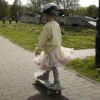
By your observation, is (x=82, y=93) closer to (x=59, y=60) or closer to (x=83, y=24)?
(x=59, y=60)

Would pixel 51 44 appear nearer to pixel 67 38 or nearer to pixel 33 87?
pixel 33 87

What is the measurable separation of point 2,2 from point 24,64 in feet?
267

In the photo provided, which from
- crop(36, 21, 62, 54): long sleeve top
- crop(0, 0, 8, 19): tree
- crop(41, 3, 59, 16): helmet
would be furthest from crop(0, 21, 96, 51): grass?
crop(0, 0, 8, 19): tree

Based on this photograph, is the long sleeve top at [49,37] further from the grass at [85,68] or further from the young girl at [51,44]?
the grass at [85,68]

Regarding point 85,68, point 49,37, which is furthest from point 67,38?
point 49,37

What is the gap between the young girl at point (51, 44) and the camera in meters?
3.80

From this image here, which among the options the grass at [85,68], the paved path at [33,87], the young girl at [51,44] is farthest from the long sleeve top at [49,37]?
the grass at [85,68]

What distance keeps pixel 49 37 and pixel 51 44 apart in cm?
15

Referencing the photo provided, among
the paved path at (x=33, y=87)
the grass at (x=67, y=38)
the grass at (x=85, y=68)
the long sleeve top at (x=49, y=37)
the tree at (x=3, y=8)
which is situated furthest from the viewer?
the tree at (x=3, y=8)

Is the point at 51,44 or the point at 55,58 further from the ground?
the point at 51,44

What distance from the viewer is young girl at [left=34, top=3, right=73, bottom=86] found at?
380cm

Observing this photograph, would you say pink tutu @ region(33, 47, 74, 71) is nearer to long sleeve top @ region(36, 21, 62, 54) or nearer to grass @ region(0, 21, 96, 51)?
long sleeve top @ region(36, 21, 62, 54)

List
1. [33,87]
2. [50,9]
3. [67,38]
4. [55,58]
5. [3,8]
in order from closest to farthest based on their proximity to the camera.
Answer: [50,9] → [55,58] → [33,87] → [67,38] → [3,8]

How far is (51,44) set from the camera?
152 inches
